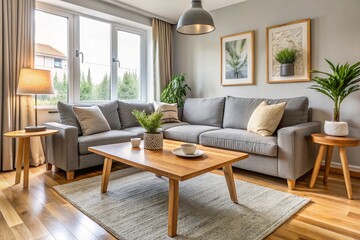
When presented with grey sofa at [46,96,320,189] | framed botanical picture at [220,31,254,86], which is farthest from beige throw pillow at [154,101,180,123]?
framed botanical picture at [220,31,254,86]

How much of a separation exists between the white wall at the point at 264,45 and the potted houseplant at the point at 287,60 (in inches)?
7.8

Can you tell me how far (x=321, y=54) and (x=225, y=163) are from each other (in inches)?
85.0

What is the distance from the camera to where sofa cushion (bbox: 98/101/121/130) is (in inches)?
133

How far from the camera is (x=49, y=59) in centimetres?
335

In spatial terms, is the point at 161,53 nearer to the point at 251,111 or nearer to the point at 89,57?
the point at 89,57

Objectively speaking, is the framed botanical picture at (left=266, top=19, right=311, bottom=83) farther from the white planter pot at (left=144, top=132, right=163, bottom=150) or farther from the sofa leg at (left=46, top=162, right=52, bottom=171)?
the sofa leg at (left=46, top=162, right=52, bottom=171)

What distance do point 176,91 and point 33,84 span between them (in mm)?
2199

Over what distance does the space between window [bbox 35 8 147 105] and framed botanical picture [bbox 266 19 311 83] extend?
2.39 meters

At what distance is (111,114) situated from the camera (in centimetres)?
344

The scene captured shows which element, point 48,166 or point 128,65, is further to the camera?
point 128,65

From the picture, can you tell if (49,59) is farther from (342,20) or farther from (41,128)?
(342,20)

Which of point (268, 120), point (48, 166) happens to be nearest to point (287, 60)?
point (268, 120)

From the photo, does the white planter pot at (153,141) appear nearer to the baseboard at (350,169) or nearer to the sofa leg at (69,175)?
Answer: the sofa leg at (69,175)

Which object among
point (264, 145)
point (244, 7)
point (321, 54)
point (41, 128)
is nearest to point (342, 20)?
point (321, 54)
